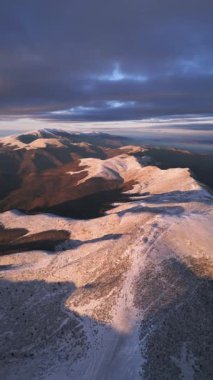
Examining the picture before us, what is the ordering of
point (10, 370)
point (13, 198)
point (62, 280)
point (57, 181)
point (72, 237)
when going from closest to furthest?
point (10, 370), point (62, 280), point (72, 237), point (13, 198), point (57, 181)

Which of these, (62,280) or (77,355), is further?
(62,280)

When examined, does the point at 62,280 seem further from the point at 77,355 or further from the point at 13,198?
the point at 13,198

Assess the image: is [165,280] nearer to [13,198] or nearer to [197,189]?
[197,189]

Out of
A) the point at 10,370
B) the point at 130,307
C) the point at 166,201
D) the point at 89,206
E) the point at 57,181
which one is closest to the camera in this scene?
the point at 10,370

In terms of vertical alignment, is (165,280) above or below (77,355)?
above

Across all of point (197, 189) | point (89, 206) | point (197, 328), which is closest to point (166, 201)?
point (197, 189)

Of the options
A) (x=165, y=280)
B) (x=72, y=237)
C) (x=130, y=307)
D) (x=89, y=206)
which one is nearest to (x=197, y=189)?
(x=89, y=206)
